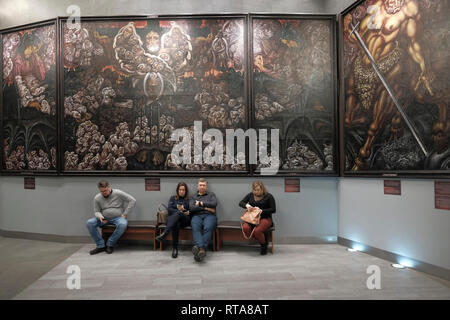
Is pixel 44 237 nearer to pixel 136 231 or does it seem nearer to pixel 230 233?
pixel 136 231

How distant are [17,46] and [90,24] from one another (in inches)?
77.6

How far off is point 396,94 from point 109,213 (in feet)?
18.5

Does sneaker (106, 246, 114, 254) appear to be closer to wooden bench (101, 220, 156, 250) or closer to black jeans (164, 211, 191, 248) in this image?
wooden bench (101, 220, 156, 250)

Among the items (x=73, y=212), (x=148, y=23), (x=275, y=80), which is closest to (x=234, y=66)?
(x=275, y=80)

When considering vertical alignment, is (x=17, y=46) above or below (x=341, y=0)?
below

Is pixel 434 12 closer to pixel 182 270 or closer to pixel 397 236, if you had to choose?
pixel 397 236

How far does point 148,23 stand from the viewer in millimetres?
6020

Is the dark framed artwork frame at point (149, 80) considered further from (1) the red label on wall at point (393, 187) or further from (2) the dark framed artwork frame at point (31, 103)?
(1) the red label on wall at point (393, 187)

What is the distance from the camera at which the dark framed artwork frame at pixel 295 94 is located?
19.2 ft

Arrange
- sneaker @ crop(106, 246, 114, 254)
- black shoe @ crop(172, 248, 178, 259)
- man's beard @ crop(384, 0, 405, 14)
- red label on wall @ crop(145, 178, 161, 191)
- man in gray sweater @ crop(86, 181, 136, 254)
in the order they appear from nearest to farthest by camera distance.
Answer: man's beard @ crop(384, 0, 405, 14), black shoe @ crop(172, 248, 178, 259), sneaker @ crop(106, 246, 114, 254), man in gray sweater @ crop(86, 181, 136, 254), red label on wall @ crop(145, 178, 161, 191)

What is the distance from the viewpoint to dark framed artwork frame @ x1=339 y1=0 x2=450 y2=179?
404cm

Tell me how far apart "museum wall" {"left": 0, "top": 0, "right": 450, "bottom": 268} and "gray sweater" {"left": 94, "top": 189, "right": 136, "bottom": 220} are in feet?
1.19

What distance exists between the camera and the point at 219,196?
19.5 feet

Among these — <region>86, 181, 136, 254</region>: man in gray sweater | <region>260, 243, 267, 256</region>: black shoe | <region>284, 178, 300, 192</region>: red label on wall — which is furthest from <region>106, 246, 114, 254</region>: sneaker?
<region>284, 178, 300, 192</region>: red label on wall
